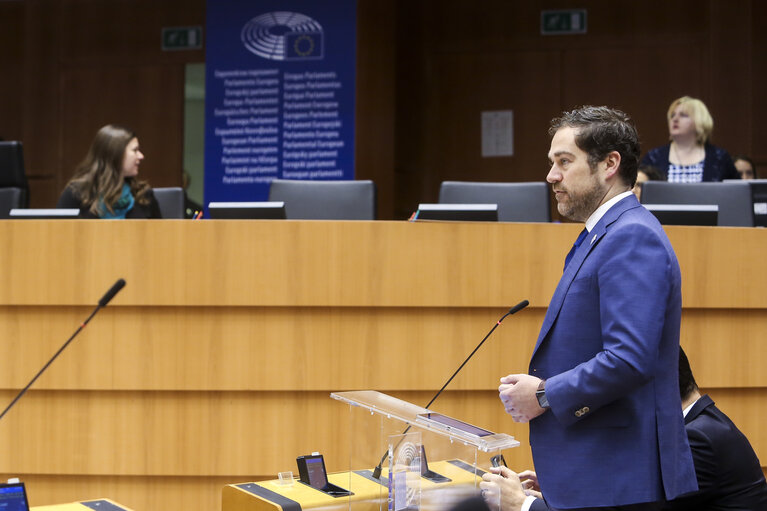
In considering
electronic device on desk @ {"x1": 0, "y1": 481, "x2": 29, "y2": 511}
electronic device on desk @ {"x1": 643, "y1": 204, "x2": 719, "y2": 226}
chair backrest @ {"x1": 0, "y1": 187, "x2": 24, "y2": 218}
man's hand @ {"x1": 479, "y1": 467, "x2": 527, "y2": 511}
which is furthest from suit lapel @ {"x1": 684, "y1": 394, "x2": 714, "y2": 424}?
chair backrest @ {"x1": 0, "y1": 187, "x2": 24, "y2": 218}

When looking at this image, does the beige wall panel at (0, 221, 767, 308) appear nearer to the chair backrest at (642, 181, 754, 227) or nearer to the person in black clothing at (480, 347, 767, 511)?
the chair backrest at (642, 181, 754, 227)

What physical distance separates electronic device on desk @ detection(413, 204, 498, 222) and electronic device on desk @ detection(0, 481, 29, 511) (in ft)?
5.26

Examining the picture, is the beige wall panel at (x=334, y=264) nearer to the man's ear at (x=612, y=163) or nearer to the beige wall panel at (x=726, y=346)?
the beige wall panel at (x=726, y=346)

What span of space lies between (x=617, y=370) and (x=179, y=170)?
18.5 ft

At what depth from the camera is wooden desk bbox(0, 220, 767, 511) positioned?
2.90 m

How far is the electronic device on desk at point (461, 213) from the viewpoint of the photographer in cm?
311

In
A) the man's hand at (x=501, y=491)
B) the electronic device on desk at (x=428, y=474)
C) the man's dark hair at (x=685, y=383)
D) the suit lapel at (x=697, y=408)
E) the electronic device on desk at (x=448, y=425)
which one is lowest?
the man's hand at (x=501, y=491)

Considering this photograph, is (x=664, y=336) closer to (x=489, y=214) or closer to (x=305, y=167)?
(x=489, y=214)

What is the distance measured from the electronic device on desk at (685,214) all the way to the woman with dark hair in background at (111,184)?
2.17 meters

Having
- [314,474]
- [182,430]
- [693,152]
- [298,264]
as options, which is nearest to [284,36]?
[693,152]

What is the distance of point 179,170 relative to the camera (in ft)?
22.2

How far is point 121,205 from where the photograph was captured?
3908mm

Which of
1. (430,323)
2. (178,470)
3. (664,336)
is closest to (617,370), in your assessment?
(664,336)

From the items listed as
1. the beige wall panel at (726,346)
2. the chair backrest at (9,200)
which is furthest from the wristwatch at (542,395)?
the chair backrest at (9,200)
